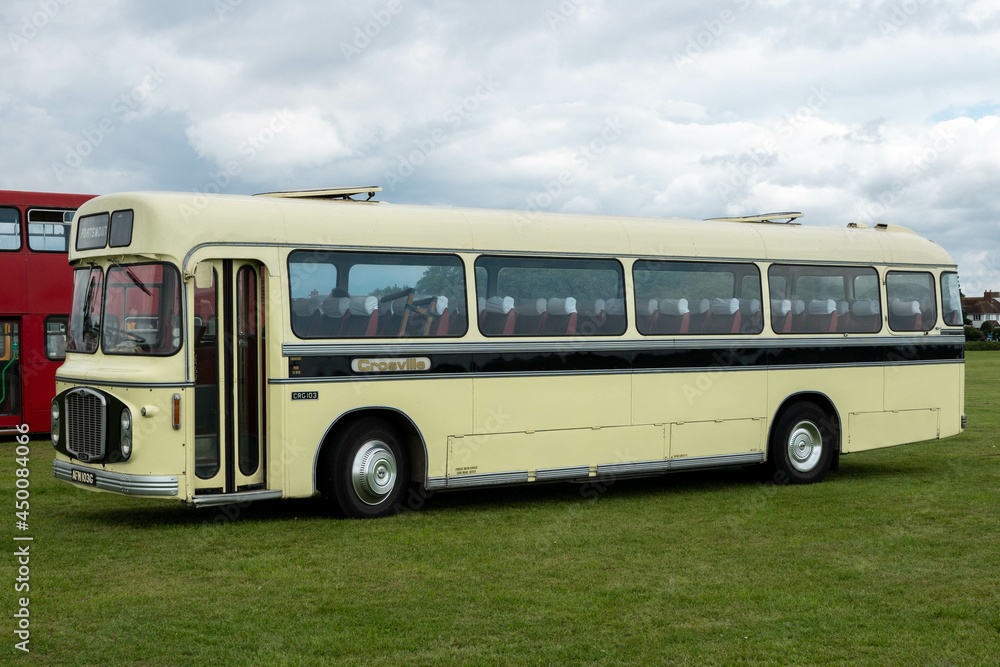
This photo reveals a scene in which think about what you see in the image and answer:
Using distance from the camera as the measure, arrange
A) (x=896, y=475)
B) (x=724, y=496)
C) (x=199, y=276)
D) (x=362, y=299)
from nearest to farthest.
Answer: (x=199, y=276), (x=362, y=299), (x=724, y=496), (x=896, y=475)

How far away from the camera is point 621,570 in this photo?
8742 millimetres

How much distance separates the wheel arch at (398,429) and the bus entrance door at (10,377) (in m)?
11.3

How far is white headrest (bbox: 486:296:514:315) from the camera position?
1197cm

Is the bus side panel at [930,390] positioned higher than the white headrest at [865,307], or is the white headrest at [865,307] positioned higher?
the white headrest at [865,307]

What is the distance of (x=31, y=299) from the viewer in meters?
20.3

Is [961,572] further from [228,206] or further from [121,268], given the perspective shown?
[121,268]

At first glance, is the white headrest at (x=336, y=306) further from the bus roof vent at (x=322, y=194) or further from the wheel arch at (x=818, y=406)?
the wheel arch at (x=818, y=406)

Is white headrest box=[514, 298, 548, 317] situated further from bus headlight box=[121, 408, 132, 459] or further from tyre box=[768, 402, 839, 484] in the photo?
bus headlight box=[121, 408, 132, 459]

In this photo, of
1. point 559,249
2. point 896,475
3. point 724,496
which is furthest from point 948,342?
point 559,249

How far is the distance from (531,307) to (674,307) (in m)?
1.95

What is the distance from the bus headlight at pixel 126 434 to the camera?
Result: 1034 centimetres

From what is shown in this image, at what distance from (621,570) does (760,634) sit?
194 cm

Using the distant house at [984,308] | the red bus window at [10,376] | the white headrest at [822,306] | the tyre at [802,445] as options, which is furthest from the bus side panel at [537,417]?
the distant house at [984,308]

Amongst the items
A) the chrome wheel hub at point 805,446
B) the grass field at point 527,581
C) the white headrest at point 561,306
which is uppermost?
the white headrest at point 561,306
